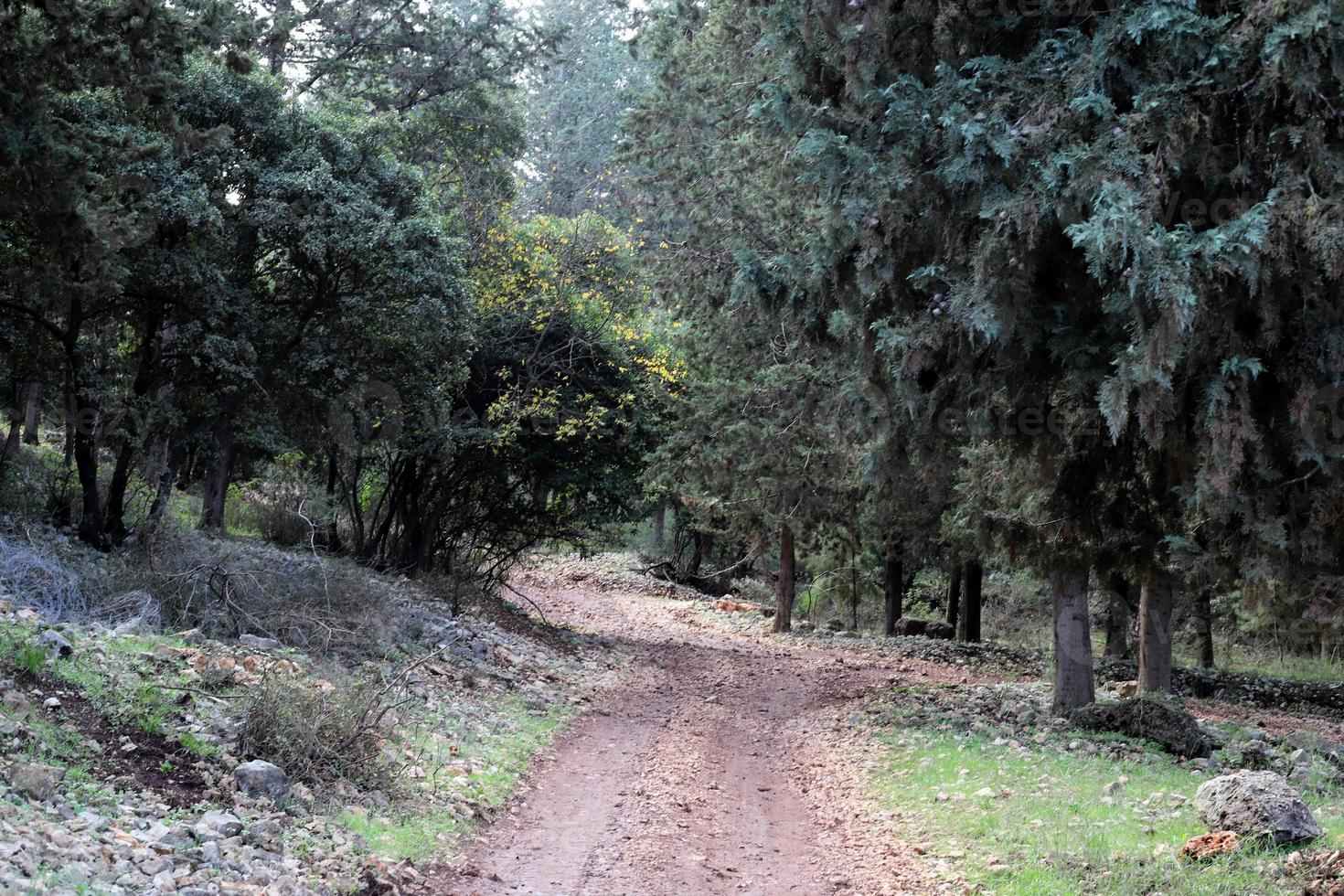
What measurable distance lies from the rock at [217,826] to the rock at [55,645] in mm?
1987

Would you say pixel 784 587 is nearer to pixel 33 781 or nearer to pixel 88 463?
pixel 88 463

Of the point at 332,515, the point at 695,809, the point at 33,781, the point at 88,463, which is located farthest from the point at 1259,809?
the point at 332,515

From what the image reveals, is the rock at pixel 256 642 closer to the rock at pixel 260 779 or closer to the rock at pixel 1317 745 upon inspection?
the rock at pixel 260 779

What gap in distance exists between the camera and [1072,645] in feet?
39.9

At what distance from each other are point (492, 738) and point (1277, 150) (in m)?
7.80

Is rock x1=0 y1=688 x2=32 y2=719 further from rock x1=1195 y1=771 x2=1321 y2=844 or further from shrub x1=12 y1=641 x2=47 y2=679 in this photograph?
rock x1=1195 y1=771 x2=1321 y2=844

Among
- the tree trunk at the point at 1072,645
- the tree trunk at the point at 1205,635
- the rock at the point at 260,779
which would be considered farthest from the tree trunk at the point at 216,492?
the tree trunk at the point at 1205,635

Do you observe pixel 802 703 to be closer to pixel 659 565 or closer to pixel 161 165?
pixel 161 165

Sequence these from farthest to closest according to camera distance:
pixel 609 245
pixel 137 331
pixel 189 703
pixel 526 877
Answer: pixel 609 245 → pixel 137 331 → pixel 189 703 → pixel 526 877

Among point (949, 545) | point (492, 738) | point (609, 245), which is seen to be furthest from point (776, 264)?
point (949, 545)

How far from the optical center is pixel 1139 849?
625cm

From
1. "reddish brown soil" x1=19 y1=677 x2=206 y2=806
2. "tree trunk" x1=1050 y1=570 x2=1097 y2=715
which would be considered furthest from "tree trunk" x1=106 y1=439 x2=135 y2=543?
"tree trunk" x1=1050 y1=570 x2=1097 y2=715

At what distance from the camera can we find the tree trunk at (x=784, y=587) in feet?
78.0

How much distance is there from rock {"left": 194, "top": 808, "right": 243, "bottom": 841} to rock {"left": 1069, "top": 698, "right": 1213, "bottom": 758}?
8357mm
